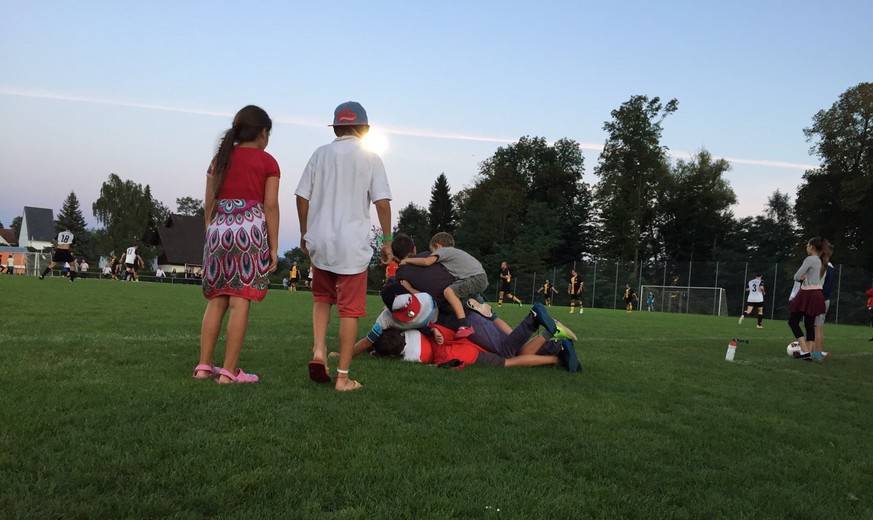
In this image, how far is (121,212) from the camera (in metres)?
65.9

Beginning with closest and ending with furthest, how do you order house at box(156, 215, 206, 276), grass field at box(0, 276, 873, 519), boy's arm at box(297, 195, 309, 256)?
grass field at box(0, 276, 873, 519), boy's arm at box(297, 195, 309, 256), house at box(156, 215, 206, 276)

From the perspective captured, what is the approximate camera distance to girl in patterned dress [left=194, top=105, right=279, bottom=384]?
12.9ft

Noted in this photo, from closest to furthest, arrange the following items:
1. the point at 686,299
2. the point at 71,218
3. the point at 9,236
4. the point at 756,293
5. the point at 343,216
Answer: the point at 343,216 → the point at 756,293 → the point at 686,299 → the point at 71,218 → the point at 9,236

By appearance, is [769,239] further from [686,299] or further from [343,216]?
[343,216]

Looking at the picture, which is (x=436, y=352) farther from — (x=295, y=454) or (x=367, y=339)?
(x=295, y=454)

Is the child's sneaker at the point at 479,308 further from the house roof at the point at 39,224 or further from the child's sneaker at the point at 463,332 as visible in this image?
the house roof at the point at 39,224

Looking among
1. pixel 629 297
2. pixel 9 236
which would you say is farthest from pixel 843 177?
pixel 9 236

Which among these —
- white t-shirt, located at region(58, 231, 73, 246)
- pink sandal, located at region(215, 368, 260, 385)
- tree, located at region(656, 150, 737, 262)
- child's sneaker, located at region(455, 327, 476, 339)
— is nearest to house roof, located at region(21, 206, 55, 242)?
white t-shirt, located at region(58, 231, 73, 246)

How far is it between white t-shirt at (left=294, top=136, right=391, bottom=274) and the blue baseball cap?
0.12 m

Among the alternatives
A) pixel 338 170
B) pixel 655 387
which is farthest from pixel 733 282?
pixel 338 170

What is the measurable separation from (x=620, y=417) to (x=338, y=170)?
250 centimetres

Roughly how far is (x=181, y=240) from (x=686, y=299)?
59751 mm

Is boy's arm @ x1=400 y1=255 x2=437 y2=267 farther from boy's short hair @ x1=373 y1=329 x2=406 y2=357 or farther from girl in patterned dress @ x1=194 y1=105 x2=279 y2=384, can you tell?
girl in patterned dress @ x1=194 y1=105 x2=279 y2=384

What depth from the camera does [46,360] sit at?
4.30 meters
